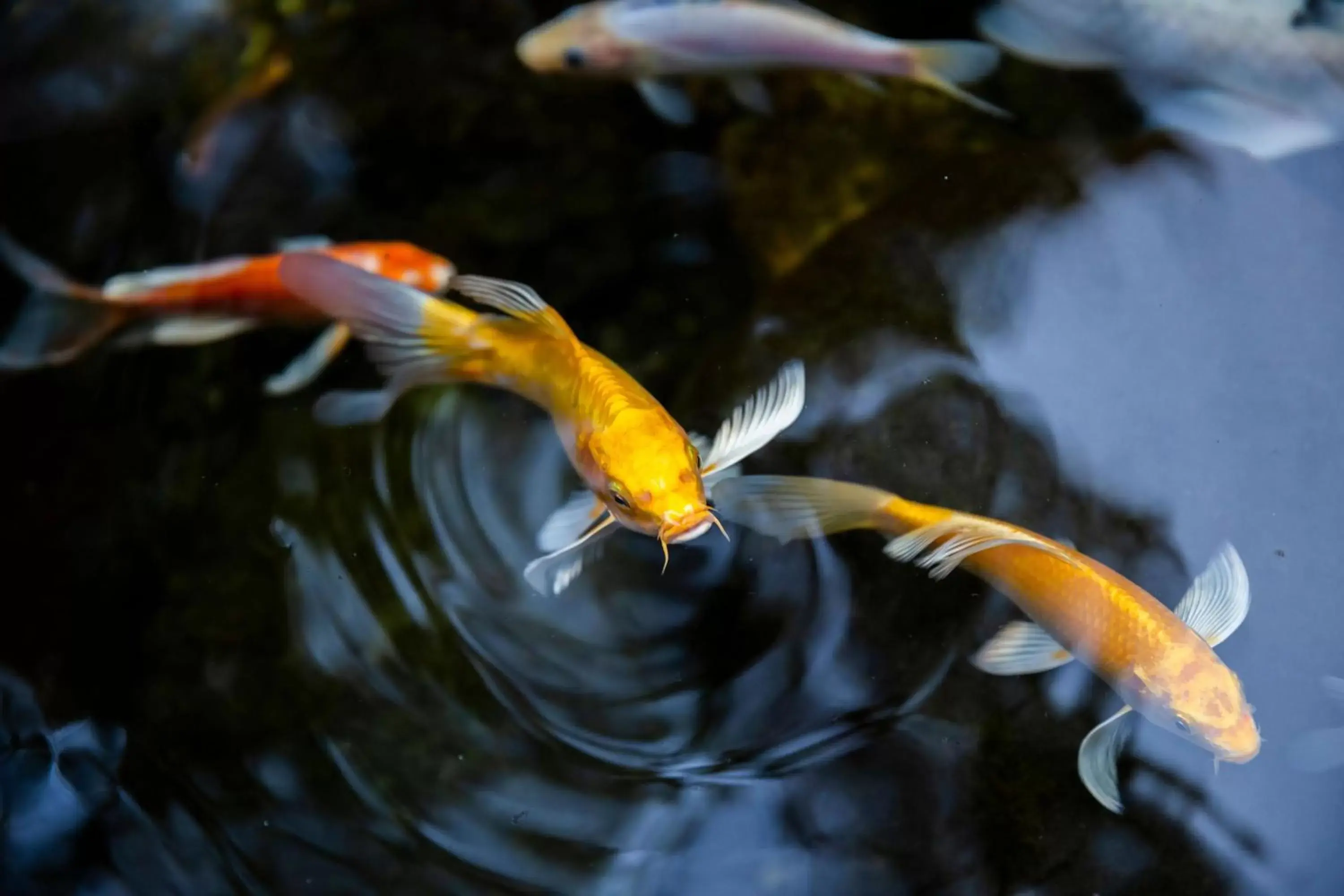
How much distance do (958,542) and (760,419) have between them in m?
0.50

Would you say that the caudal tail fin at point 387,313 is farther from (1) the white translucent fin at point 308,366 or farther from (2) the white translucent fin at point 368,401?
(1) the white translucent fin at point 308,366

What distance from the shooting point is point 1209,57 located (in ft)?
10.00

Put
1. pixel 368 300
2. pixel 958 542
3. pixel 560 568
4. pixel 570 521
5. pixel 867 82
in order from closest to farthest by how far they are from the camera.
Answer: pixel 958 542
pixel 368 300
pixel 570 521
pixel 560 568
pixel 867 82

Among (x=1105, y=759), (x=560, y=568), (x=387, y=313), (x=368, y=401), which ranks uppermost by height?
(x=387, y=313)

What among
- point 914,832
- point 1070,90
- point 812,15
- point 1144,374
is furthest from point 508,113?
point 914,832

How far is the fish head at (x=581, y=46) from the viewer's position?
10.1 ft

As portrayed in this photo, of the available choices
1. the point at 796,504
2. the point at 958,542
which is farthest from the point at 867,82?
the point at 958,542

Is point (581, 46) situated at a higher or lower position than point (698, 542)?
higher

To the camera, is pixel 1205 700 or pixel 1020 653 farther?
pixel 1020 653

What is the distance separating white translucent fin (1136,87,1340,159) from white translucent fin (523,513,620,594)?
193 centimetres

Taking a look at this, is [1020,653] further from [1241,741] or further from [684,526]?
[684,526]

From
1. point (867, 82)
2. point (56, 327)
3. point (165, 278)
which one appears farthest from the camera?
point (867, 82)

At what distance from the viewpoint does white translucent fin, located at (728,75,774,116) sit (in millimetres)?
3182

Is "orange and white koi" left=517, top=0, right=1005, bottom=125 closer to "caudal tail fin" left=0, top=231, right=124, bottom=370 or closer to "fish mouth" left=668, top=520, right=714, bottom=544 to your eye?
"caudal tail fin" left=0, top=231, right=124, bottom=370
